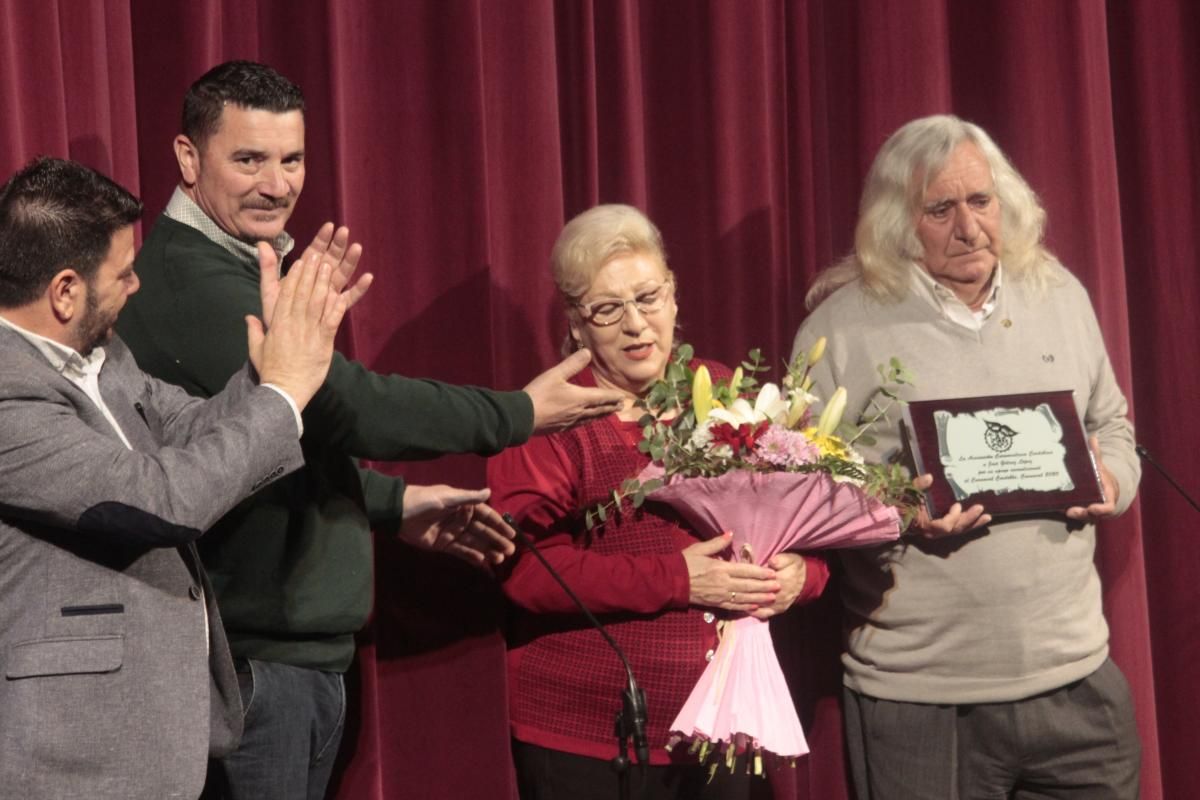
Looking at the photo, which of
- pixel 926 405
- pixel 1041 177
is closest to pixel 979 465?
pixel 926 405

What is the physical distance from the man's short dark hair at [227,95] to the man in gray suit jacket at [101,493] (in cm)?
41

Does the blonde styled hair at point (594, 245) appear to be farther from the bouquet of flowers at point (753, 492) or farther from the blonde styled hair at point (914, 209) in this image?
the blonde styled hair at point (914, 209)

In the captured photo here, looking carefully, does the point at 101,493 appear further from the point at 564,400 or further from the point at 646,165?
the point at 646,165

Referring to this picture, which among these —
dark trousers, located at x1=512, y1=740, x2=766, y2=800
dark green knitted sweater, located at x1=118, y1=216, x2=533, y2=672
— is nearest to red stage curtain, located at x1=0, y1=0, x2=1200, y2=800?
dark trousers, located at x1=512, y1=740, x2=766, y2=800

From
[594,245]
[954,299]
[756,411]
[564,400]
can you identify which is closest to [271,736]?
[564,400]

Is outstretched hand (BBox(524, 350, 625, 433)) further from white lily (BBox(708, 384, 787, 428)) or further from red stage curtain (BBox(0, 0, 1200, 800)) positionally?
red stage curtain (BBox(0, 0, 1200, 800))

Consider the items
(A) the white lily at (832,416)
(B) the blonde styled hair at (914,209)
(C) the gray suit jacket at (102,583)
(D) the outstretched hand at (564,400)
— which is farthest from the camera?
(B) the blonde styled hair at (914,209)

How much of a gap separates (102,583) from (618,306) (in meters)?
1.20

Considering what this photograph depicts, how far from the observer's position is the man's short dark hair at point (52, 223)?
1966 mm

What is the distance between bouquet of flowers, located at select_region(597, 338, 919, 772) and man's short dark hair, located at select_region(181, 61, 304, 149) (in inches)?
33.2

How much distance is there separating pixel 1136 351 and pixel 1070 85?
68 cm

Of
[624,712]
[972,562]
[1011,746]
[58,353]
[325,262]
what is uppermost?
[325,262]

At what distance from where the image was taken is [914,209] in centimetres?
303

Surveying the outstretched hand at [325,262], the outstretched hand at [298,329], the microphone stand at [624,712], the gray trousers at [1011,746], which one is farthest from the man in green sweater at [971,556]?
the outstretched hand at [298,329]
